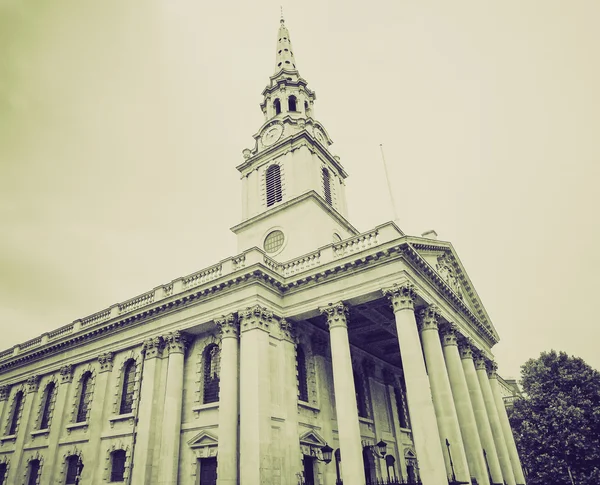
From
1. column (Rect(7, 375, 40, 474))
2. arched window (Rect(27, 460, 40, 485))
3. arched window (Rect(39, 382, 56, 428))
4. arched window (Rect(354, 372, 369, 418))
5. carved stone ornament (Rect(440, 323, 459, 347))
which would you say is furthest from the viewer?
arched window (Rect(39, 382, 56, 428))

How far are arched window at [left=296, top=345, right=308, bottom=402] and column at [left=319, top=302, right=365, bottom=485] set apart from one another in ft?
11.3

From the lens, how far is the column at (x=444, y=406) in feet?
57.9

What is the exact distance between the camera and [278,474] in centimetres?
1745

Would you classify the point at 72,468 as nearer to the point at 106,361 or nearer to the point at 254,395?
the point at 106,361

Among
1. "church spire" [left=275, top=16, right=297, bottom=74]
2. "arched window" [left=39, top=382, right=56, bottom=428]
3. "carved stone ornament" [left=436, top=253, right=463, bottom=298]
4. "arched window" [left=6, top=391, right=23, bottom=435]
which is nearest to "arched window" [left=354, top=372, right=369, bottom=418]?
"carved stone ornament" [left=436, top=253, right=463, bottom=298]

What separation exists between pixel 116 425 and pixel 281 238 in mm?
15257

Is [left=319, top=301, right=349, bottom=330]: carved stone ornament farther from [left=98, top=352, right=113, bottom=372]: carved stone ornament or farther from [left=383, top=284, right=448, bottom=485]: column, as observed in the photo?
[left=98, top=352, right=113, bottom=372]: carved stone ornament

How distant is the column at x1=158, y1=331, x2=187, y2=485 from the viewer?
780 inches

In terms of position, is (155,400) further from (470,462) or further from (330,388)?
(470,462)

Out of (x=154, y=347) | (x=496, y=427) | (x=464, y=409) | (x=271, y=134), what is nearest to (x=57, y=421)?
(x=154, y=347)

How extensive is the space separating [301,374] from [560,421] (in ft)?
84.0

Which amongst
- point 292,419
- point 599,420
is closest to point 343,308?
point 292,419

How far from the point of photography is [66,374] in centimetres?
2814

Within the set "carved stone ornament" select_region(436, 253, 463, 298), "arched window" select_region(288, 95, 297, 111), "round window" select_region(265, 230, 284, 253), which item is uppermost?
"arched window" select_region(288, 95, 297, 111)
